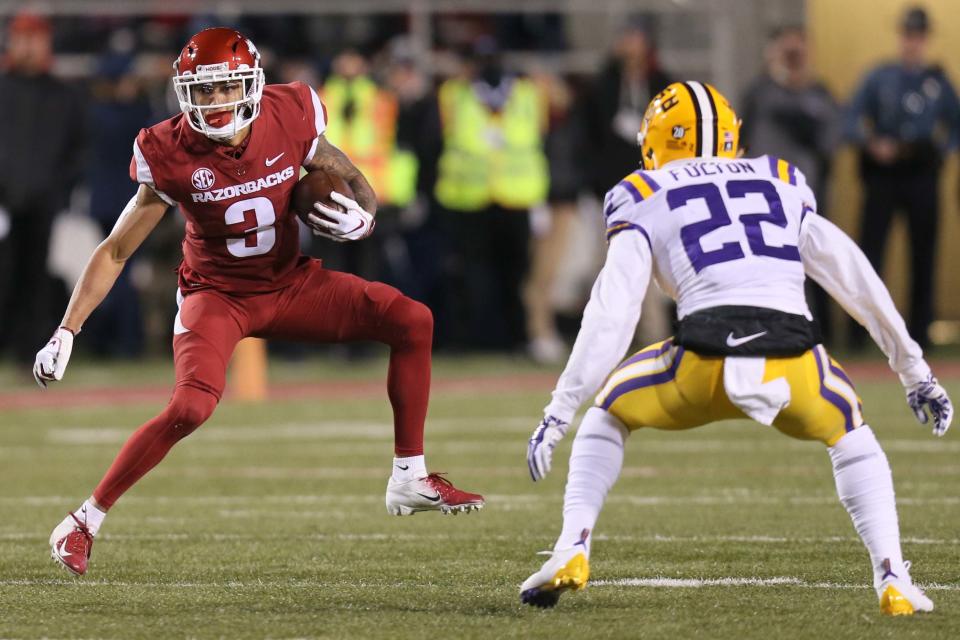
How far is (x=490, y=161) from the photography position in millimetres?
11633

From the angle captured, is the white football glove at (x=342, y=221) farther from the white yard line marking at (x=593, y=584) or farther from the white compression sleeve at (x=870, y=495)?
the white compression sleeve at (x=870, y=495)

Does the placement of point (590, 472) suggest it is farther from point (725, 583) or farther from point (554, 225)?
point (554, 225)

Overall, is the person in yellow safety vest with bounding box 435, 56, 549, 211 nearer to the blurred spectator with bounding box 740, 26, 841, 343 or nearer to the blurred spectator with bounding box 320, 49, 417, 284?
the blurred spectator with bounding box 320, 49, 417, 284

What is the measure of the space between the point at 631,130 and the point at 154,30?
372 cm

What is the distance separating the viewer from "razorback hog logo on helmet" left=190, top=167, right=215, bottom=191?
16.5ft

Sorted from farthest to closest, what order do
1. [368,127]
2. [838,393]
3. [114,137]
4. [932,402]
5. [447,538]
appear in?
1. [114,137]
2. [368,127]
3. [447,538]
4. [932,402]
5. [838,393]

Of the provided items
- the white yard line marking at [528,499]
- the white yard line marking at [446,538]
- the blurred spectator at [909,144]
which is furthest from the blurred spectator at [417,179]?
the white yard line marking at [446,538]

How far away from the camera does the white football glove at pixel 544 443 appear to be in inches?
160

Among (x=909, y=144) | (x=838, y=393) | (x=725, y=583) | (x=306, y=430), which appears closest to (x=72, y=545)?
(x=725, y=583)

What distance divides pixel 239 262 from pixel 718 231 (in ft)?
5.02

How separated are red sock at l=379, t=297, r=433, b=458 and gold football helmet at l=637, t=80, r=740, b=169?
39.9 inches

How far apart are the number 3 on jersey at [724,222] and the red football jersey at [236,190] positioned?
1.35 m

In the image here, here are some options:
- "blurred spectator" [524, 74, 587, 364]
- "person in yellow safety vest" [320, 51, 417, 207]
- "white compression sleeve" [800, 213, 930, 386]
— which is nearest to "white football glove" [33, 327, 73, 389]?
"white compression sleeve" [800, 213, 930, 386]

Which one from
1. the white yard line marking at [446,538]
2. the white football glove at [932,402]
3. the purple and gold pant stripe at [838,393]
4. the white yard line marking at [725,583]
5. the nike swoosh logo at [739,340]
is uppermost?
the nike swoosh logo at [739,340]
